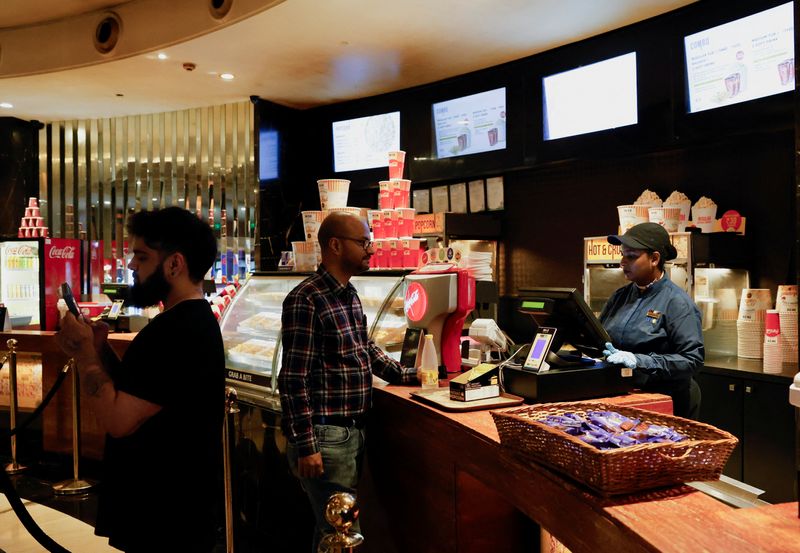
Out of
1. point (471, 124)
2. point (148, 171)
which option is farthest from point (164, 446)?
point (148, 171)

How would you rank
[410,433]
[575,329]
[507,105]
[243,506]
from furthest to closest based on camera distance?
1. [507,105]
2. [243,506]
3. [410,433]
4. [575,329]

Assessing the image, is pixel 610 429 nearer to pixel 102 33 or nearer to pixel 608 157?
pixel 608 157

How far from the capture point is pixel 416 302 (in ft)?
10.1

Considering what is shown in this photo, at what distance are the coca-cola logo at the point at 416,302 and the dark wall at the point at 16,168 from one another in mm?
6946

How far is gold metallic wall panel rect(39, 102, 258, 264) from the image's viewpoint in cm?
741

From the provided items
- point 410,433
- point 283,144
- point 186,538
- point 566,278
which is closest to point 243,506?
point 410,433

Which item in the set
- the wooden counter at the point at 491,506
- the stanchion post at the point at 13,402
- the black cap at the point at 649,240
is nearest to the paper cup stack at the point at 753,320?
the black cap at the point at 649,240

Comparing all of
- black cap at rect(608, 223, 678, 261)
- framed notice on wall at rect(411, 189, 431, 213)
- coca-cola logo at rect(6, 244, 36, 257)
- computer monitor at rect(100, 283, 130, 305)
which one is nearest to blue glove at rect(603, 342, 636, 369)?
black cap at rect(608, 223, 678, 261)

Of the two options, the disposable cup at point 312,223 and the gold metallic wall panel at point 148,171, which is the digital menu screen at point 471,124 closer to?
the disposable cup at point 312,223

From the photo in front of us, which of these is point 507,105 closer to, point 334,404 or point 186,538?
point 334,404

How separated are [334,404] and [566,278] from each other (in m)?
3.72

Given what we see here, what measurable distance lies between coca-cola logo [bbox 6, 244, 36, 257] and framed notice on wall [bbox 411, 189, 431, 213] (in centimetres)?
404

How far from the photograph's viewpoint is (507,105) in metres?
5.60

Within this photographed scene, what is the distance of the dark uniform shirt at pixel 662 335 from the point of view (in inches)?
112
